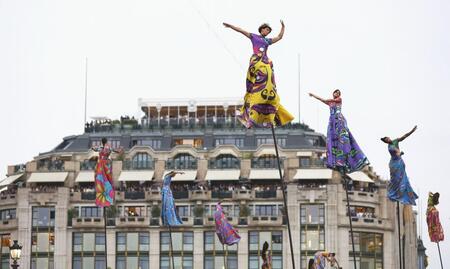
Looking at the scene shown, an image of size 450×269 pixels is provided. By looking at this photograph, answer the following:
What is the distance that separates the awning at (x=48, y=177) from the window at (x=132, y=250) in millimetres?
10116

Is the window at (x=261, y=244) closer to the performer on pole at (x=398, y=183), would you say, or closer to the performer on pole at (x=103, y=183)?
the performer on pole at (x=103, y=183)

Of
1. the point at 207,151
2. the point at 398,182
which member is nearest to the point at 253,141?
the point at 207,151

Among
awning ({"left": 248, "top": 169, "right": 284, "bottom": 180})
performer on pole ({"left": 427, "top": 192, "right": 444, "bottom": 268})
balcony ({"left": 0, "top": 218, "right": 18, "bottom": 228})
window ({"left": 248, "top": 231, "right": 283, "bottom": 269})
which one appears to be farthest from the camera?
balcony ({"left": 0, "top": 218, "right": 18, "bottom": 228})

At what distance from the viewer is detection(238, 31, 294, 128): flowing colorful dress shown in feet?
134

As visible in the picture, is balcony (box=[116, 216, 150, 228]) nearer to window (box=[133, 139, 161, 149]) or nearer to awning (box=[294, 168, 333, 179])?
window (box=[133, 139, 161, 149])

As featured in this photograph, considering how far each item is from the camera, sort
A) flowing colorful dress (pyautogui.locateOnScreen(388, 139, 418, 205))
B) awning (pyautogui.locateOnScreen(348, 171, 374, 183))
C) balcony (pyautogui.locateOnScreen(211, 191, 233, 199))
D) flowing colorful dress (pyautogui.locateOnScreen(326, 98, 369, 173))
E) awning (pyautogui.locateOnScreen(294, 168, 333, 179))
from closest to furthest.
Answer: flowing colorful dress (pyautogui.locateOnScreen(326, 98, 369, 173)) < flowing colorful dress (pyautogui.locateOnScreen(388, 139, 418, 205)) < awning (pyautogui.locateOnScreen(294, 168, 333, 179)) < awning (pyautogui.locateOnScreen(348, 171, 374, 183)) < balcony (pyautogui.locateOnScreen(211, 191, 233, 199))

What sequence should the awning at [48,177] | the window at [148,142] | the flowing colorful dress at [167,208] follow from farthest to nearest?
the window at [148,142] < the awning at [48,177] < the flowing colorful dress at [167,208]

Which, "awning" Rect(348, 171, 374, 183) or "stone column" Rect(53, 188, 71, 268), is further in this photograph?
"awning" Rect(348, 171, 374, 183)

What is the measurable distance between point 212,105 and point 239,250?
83.0ft

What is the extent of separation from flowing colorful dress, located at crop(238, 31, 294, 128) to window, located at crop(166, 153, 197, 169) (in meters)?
116

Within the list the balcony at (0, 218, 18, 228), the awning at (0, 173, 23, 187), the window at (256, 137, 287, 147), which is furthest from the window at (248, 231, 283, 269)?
the awning at (0, 173, 23, 187)

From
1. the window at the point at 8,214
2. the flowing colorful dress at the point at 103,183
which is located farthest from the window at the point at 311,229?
the flowing colorful dress at the point at 103,183

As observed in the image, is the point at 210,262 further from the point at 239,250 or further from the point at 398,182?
the point at 398,182

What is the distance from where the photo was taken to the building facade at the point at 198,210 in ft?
494
